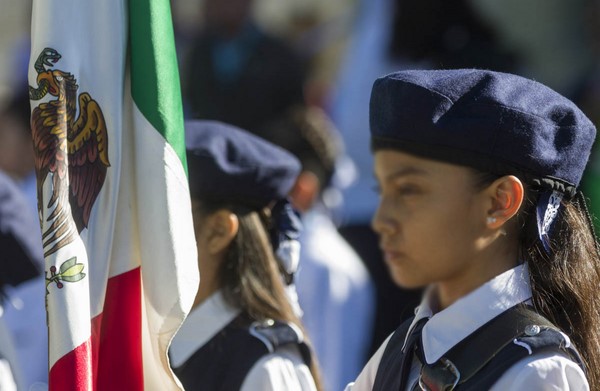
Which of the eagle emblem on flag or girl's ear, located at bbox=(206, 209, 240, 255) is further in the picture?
girl's ear, located at bbox=(206, 209, 240, 255)

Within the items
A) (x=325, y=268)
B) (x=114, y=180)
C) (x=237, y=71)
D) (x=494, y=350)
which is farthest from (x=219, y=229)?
(x=237, y=71)

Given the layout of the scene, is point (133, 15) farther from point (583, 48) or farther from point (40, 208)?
point (583, 48)

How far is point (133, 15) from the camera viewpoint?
2338mm

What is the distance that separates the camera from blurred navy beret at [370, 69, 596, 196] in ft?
7.48

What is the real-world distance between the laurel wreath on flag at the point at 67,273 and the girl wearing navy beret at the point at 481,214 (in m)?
0.63

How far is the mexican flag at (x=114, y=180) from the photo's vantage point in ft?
7.27

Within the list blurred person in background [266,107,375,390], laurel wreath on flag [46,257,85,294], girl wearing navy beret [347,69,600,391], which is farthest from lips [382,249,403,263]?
blurred person in background [266,107,375,390]

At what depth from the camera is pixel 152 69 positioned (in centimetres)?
233

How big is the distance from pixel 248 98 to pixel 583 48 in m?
1.71

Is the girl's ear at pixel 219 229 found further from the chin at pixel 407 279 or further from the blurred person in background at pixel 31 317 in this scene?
the chin at pixel 407 279

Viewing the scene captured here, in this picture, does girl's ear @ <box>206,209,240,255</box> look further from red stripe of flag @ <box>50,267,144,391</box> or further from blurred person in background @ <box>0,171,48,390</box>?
red stripe of flag @ <box>50,267,144,391</box>

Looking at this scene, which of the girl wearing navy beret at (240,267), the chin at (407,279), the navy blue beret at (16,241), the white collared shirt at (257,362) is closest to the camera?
the chin at (407,279)

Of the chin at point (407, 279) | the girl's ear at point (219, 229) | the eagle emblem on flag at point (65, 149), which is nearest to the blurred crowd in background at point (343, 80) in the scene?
the girl's ear at point (219, 229)

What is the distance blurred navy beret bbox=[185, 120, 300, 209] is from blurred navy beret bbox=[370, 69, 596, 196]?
3.03 ft
